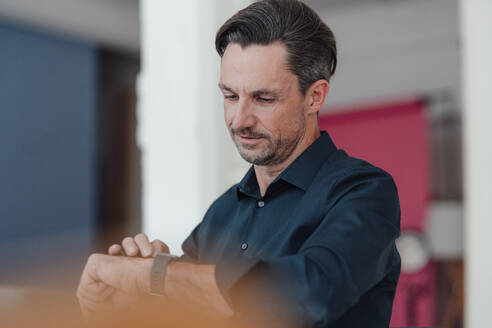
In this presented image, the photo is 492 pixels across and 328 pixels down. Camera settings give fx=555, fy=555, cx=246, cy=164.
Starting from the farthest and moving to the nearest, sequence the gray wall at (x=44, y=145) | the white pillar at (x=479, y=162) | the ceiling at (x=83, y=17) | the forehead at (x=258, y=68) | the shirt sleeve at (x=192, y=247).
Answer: the gray wall at (x=44, y=145), the ceiling at (x=83, y=17), the white pillar at (x=479, y=162), the shirt sleeve at (x=192, y=247), the forehead at (x=258, y=68)

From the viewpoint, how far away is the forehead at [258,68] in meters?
1.00

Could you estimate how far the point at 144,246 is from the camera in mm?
1102

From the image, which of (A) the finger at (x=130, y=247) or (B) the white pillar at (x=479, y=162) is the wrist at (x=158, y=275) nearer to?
(A) the finger at (x=130, y=247)

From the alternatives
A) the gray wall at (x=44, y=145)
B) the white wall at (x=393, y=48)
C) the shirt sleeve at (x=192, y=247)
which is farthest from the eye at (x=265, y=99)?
the gray wall at (x=44, y=145)

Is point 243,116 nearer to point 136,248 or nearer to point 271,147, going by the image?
point 271,147

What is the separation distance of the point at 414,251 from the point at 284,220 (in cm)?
343

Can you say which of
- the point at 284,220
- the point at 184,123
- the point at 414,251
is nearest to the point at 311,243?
the point at 284,220

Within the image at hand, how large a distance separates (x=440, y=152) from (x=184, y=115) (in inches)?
121

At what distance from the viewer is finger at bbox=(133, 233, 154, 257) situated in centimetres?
108

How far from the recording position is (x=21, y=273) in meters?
4.47

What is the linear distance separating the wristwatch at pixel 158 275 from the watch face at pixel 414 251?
364cm

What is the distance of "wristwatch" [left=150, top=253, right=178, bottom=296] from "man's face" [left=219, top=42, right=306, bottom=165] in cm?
27

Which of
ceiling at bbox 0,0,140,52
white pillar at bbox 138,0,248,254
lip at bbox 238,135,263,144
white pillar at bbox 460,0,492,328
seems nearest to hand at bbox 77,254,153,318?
lip at bbox 238,135,263,144

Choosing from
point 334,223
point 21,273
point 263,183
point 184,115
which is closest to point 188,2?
point 184,115
